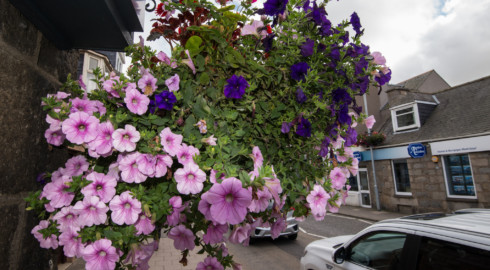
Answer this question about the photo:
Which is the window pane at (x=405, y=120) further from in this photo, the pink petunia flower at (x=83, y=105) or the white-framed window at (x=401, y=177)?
the pink petunia flower at (x=83, y=105)

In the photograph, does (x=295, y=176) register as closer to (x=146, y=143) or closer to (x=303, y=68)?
(x=303, y=68)

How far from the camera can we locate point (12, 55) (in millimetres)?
1163

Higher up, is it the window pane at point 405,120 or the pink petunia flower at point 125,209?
the window pane at point 405,120

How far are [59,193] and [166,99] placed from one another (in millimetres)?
543

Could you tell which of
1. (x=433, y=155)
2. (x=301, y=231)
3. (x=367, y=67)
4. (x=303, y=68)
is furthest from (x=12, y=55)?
(x=433, y=155)

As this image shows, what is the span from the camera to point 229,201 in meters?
0.80

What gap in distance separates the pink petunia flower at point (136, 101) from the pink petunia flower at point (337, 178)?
0.91 m

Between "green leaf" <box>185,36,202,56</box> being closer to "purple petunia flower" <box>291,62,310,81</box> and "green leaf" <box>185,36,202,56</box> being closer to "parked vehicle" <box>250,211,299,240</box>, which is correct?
"purple petunia flower" <box>291,62,310,81</box>

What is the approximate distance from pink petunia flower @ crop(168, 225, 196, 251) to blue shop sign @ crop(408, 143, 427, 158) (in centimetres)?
1589

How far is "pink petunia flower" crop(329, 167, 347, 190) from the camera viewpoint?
4.31 feet

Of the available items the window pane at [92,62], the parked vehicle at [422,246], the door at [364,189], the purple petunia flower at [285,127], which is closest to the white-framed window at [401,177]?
the door at [364,189]

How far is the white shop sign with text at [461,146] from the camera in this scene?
11.5 meters

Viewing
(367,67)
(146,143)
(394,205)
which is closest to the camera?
(146,143)

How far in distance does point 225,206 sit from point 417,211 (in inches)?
651
